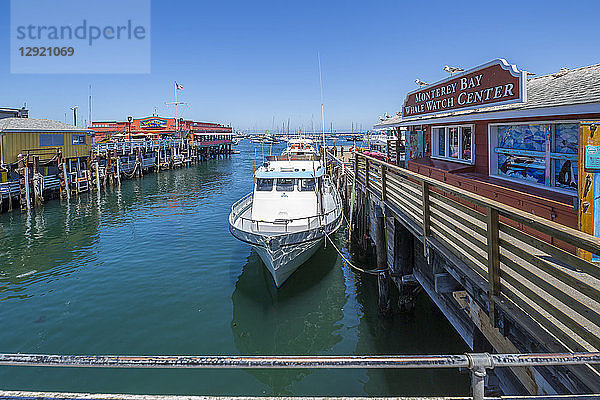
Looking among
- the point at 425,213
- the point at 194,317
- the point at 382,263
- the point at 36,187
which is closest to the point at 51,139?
the point at 36,187

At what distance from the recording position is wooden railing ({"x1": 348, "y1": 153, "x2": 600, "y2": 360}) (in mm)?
3391

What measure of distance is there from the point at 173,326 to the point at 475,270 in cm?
950

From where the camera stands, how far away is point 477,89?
8.71m

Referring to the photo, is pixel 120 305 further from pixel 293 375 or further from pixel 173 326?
pixel 293 375

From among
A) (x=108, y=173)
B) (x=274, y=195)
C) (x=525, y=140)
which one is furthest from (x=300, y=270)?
(x=108, y=173)

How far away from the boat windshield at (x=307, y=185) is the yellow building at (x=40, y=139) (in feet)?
86.0

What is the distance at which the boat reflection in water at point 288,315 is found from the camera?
34.7ft

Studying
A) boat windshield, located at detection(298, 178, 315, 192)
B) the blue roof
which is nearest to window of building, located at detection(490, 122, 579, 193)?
the blue roof

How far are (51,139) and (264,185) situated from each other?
27.7 metres

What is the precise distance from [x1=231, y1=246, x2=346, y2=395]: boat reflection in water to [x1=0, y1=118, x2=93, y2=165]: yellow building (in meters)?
26.1

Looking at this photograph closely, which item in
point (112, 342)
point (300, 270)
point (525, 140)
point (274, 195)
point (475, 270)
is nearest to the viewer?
point (475, 270)

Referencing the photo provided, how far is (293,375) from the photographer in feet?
31.4

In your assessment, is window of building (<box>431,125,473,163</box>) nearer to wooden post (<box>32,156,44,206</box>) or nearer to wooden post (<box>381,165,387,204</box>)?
wooden post (<box>381,165,387,204</box>)

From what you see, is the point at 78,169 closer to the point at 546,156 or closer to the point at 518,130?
the point at 518,130
